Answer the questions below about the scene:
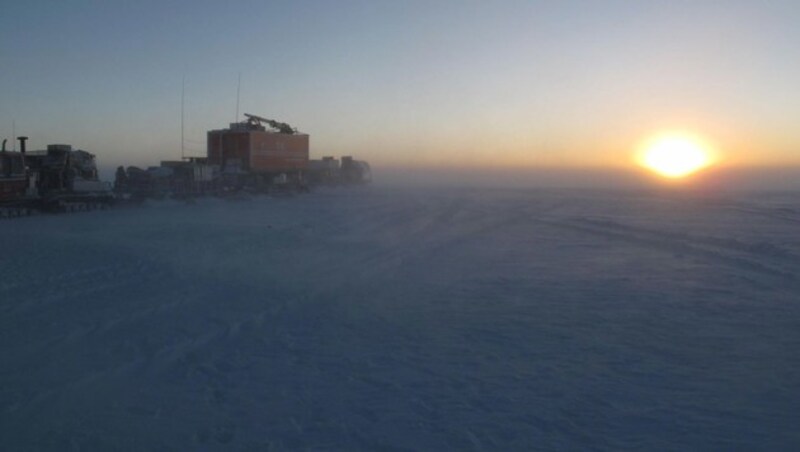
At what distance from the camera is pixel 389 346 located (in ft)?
29.7

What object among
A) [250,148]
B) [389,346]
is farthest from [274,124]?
[389,346]

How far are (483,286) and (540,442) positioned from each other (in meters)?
7.45

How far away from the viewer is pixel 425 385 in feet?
24.6

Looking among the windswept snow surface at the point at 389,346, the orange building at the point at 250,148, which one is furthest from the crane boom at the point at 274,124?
the windswept snow surface at the point at 389,346

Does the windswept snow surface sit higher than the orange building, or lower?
lower

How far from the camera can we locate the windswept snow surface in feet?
20.6

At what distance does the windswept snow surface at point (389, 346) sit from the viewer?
6.27m

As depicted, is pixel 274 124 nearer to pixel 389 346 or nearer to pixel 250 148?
pixel 250 148

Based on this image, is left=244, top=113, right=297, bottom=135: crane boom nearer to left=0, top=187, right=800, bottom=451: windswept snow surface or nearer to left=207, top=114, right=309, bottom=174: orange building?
left=207, top=114, right=309, bottom=174: orange building

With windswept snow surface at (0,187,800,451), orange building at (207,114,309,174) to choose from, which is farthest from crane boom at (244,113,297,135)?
windswept snow surface at (0,187,800,451)

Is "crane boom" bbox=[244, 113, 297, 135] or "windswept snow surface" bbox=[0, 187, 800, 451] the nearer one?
"windswept snow surface" bbox=[0, 187, 800, 451]

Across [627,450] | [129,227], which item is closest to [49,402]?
[627,450]

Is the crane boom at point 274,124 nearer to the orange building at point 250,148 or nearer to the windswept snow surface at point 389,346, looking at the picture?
the orange building at point 250,148

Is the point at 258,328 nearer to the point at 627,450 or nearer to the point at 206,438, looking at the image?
the point at 206,438
